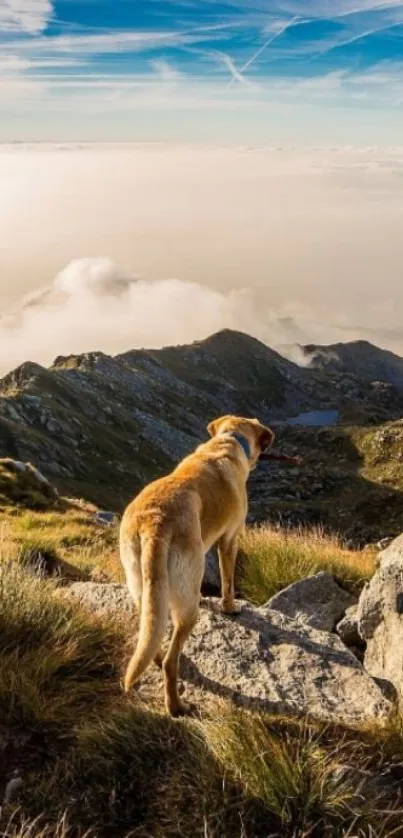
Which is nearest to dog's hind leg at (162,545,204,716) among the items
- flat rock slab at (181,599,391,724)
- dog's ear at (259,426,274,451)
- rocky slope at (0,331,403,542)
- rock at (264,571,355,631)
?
flat rock slab at (181,599,391,724)

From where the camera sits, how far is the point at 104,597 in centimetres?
783

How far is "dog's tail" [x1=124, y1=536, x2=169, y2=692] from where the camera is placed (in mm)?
4848

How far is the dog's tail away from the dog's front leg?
205cm

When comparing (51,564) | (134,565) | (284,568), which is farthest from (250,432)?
(51,564)

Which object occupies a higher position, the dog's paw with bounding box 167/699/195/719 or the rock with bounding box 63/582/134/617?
the rock with bounding box 63/582/134/617

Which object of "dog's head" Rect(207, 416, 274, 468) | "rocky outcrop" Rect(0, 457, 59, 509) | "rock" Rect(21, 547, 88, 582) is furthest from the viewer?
"rocky outcrop" Rect(0, 457, 59, 509)

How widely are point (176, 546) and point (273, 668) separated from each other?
169 cm

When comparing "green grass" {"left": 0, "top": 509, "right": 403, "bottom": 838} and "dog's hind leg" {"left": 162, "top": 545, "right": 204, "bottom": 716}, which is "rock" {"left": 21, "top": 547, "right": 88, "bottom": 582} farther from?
"dog's hind leg" {"left": 162, "top": 545, "right": 204, "bottom": 716}

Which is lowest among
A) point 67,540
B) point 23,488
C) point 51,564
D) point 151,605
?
point 23,488

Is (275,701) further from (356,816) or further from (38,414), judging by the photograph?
(38,414)

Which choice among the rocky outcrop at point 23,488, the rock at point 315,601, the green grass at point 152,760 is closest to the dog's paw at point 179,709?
the green grass at point 152,760

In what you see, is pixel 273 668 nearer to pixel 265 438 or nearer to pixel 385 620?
pixel 385 620

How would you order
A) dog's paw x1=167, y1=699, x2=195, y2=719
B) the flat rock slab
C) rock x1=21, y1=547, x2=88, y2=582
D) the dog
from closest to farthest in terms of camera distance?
the dog < dog's paw x1=167, y1=699, x2=195, y2=719 < the flat rock slab < rock x1=21, y1=547, x2=88, y2=582

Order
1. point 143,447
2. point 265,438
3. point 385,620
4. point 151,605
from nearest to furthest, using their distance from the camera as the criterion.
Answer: point 151,605
point 385,620
point 265,438
point 143,447
